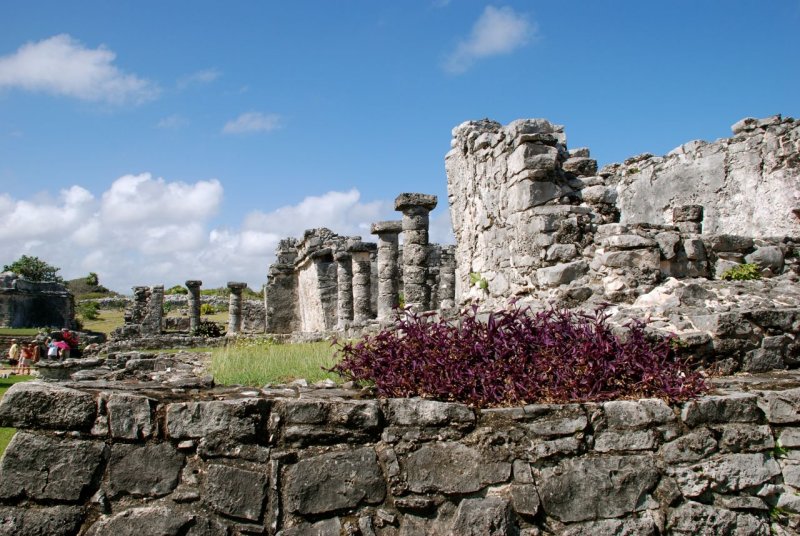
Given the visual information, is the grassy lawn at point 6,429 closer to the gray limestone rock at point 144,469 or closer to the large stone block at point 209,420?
the gray limestone rock at point 144,469

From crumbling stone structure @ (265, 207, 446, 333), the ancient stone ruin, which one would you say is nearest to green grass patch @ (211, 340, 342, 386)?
the ancient stone ruin

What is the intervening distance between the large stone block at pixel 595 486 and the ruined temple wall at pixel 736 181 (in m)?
10.2

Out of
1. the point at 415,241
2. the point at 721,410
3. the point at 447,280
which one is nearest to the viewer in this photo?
the point at 721,410

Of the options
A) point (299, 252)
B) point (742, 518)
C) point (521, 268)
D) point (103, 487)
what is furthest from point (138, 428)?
point (299, 252)

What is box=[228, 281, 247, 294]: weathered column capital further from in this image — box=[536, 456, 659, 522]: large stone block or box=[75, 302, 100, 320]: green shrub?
box=[536, 456, 659, 522]: large stone block

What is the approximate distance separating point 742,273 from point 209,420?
630 centimetres

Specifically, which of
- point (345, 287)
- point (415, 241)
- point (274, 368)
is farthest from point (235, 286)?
point (274, 368)

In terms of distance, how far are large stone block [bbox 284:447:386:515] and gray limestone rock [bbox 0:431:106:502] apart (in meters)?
1.07

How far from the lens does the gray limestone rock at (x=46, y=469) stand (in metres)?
3.24

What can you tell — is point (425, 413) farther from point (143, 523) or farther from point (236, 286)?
point (236, 286)

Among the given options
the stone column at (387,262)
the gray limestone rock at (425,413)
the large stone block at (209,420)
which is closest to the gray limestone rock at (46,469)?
the large stone block at (209,420)

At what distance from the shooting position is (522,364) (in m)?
4.14

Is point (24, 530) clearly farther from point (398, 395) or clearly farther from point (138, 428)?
point (398, 395)

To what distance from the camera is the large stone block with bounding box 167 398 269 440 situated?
3.38 m
